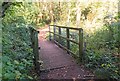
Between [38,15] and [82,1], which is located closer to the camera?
[82,1]

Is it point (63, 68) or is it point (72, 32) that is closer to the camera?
point (63, 68)

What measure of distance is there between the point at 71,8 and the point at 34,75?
661 inches

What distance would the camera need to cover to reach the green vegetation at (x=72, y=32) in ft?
16.1

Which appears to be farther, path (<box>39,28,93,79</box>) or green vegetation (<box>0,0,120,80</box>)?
path (<box>39,28,93,79</box>)

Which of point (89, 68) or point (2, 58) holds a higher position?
point (2, 58)

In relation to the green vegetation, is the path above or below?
below

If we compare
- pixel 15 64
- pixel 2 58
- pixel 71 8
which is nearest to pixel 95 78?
pixel 15 64

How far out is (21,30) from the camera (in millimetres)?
9094

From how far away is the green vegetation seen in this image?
4.91 metres

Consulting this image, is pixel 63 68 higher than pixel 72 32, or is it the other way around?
pixel 72 32

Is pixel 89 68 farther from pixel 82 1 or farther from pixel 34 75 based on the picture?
pixel 82 1

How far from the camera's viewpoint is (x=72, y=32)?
38.5ft

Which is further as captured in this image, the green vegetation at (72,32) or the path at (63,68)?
the path at (63,68)

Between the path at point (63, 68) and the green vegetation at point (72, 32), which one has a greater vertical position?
the green vegetation at point (72, 32)
